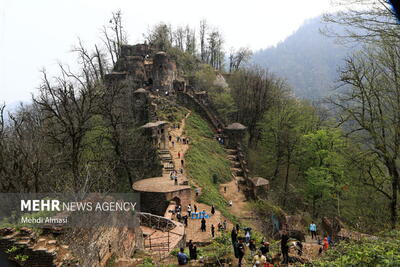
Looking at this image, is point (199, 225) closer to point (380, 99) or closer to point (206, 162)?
point (206, 162)

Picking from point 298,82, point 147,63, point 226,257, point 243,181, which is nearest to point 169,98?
point 147,63

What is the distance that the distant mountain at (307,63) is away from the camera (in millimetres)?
115250

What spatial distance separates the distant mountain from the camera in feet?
378

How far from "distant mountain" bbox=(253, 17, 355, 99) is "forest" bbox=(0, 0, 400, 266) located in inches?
2573

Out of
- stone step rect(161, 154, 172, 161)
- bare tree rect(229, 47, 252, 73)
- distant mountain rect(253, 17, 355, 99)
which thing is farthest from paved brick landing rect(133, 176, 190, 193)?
distant mountain rect(253, 17, 355, 99)

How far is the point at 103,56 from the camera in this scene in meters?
44.9

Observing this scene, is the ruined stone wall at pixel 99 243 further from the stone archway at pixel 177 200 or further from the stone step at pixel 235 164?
the stone step at pixel 235 164

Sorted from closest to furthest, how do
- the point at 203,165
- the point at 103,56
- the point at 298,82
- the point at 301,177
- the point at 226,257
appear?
1. the point at 226,257
2. the point at 203,165
3. the point at 301,177
4. the point at 103,56
5. the point at 298,82

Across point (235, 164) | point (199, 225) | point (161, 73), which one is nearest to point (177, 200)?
point (199, 225)

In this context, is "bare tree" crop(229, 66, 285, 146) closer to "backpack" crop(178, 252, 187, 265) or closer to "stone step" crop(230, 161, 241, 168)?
"stone step" crop(230, 161, 241, 168)

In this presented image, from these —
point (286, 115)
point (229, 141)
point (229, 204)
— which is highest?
point (286, 115)

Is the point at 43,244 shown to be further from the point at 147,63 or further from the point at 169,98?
the point at 147,63

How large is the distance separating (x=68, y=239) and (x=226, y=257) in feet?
17.7

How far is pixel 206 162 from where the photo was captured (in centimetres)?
2739
